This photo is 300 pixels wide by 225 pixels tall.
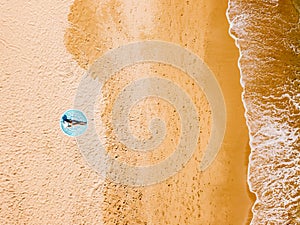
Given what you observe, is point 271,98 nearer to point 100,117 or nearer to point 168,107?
point 168,107

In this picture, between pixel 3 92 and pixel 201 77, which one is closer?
pixel 3 92

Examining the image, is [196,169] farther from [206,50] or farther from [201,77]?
[206,50]

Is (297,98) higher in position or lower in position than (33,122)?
lower

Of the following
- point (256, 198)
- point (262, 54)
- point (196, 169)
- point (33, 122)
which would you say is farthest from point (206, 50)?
point (33, 122)

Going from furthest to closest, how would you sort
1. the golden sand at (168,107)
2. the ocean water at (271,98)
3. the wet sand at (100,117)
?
the ocean water at (271,98) < the golden sand at (168,107) < the wet sand at (100,117)

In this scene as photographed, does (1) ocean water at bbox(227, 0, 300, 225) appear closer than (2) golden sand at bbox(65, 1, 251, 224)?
No
